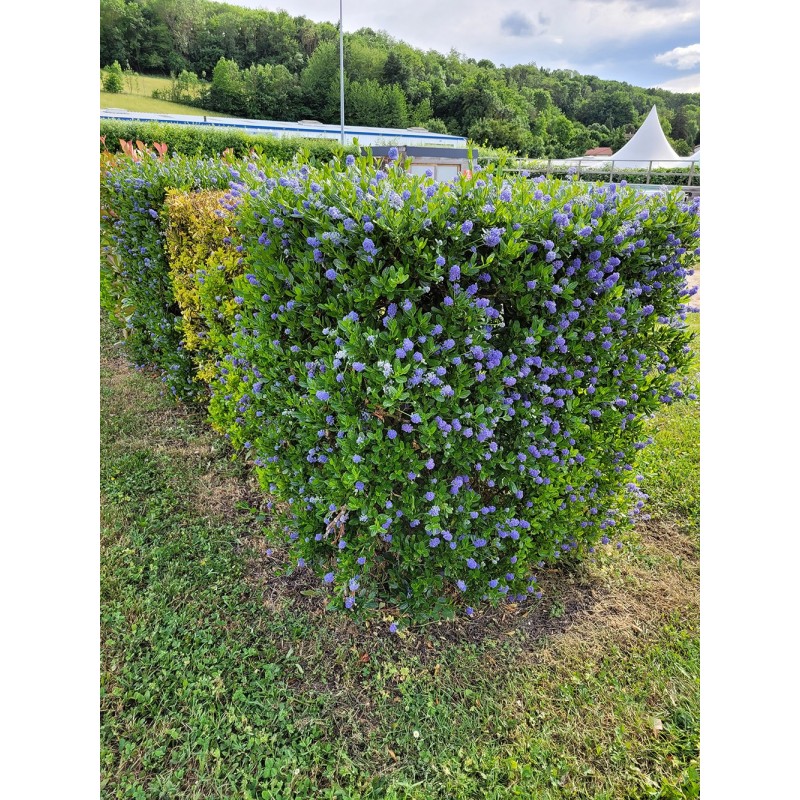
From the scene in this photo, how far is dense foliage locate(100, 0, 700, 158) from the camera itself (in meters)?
49.9

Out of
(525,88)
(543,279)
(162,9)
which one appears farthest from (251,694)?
(525,88)

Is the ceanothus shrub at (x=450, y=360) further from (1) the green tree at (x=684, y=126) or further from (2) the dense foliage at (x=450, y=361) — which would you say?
(1) the green tree at (x=684, y=126)

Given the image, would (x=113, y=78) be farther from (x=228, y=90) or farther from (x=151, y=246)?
(x=151, y=246)

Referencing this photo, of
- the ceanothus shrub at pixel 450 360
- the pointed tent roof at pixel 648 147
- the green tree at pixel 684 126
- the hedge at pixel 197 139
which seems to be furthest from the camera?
the green tree at pixel 684 126

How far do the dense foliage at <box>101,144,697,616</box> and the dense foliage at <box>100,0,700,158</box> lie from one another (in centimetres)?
5402

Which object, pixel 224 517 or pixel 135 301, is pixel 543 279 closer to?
pixel 224 517

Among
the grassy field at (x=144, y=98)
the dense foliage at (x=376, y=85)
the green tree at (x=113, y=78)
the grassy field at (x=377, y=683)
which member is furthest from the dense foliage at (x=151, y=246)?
the dense foliage at (x=376, y=85)

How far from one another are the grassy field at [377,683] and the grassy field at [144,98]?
161ft

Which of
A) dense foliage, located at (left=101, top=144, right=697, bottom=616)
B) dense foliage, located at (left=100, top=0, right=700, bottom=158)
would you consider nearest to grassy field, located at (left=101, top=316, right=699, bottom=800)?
dense foliage, located at (left=101, top=144, right=697, bottom=616)

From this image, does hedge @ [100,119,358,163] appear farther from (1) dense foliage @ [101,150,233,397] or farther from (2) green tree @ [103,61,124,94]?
(2) green tree @ [103,61,124,94]

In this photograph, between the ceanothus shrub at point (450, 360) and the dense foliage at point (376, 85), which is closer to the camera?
the ceanothus shrub at point (450, 360)

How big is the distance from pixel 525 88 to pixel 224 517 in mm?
65235

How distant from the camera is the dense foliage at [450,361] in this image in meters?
1.84

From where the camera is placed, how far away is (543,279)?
1.93m
